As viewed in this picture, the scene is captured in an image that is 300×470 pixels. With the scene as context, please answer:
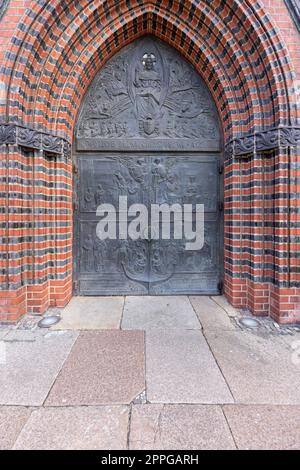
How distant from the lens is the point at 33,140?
3145mm

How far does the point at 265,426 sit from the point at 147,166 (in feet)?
11.0

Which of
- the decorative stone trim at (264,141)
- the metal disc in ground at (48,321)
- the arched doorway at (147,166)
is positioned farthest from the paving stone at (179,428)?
the decorative stone trim at (264,141)

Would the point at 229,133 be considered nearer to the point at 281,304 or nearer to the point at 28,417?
the point at 281,304

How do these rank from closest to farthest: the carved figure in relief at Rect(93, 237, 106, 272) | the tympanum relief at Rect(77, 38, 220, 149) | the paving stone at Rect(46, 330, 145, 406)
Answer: the paving stone at Rect(46, 330, 145, 406), the tympanum relief at Rect(77, 38, 220, 149), the carved figure in relief at Rect(93, 237, 106, 272)

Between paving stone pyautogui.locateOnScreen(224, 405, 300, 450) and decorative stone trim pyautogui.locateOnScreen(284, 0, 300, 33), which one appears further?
decorative stone trim pyautogui.locateOnScreen(284, 0, 300, 33)

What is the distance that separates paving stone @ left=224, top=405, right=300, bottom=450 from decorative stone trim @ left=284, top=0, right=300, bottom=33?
4.17 meters

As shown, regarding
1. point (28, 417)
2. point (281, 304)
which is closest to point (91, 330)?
point (28, 417)

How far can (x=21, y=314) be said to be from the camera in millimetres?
3162

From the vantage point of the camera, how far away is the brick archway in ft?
10.1

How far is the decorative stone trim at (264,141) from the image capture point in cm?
306

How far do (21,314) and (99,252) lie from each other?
1.36m

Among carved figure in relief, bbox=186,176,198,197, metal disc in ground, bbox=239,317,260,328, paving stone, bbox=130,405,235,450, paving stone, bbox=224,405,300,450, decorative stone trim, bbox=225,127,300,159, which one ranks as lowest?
paving stone, bbox=224,405,300,450

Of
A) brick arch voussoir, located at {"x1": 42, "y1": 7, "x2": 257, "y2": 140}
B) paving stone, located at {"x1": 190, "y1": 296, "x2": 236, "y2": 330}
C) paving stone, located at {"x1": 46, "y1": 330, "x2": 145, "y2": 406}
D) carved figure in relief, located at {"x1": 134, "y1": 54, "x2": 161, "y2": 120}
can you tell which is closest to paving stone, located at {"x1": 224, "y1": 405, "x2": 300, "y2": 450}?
paving stone, located at {"x1": 46, "y1": 330, "x2": 145, "y2": 406}

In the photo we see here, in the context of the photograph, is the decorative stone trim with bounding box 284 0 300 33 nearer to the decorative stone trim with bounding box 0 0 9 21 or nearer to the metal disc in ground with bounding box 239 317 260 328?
the decorative stone trim with bounding box 0 0 9 21
